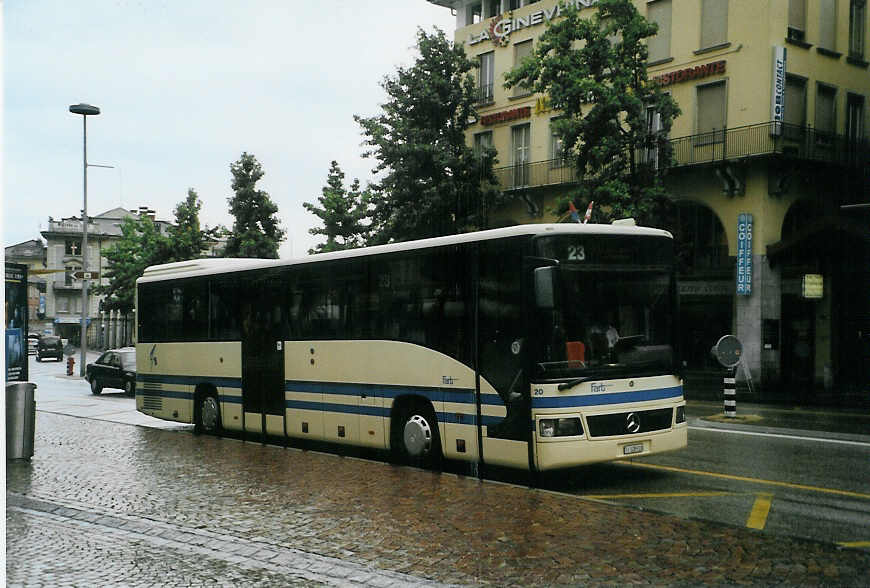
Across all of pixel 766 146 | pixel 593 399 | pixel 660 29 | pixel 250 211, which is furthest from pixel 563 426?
pixel 250 211

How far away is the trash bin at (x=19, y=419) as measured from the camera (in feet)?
39.0

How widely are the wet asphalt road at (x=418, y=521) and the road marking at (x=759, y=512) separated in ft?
0.13

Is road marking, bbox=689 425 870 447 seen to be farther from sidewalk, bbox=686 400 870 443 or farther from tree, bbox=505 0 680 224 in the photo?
tree, bbox=505 0 680 224

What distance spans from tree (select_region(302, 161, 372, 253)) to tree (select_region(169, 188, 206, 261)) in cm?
1305

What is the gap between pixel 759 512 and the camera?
8.79m

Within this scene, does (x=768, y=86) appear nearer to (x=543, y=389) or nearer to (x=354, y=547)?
(x=543, y=389)

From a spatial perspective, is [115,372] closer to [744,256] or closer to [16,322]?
[16,322]

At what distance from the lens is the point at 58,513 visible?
865 cm

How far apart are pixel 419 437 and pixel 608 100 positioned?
56.6 feet

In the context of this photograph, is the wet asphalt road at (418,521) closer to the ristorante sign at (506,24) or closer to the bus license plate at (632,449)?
A: the bus license plate at (632,449)

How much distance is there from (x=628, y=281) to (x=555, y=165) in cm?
2453

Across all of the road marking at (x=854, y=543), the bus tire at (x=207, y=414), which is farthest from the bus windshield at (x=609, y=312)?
the bus tire at (x=207, y=414)

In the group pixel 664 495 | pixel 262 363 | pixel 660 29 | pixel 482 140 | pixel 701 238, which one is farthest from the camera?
pixel 482 140

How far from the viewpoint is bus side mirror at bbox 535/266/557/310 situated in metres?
9.55
